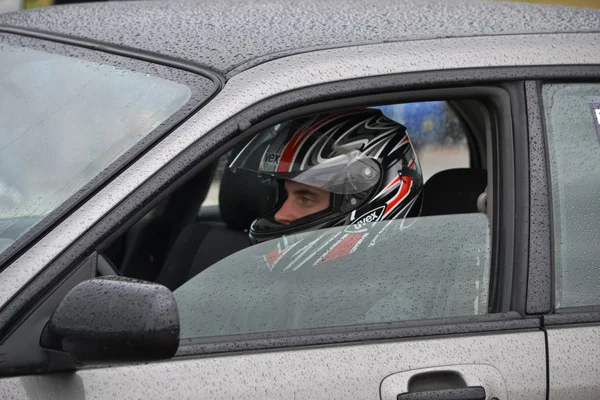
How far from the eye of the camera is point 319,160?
2.40m

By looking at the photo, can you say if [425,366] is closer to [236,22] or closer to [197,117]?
[197,117]

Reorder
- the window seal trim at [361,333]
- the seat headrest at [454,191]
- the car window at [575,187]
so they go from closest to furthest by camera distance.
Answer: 1. the window seal trim at [361,333]
2. the car window at [575,187]
3. the seat headrest at [454,191]

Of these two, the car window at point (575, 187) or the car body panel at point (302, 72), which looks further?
the car window at point (575, 187)

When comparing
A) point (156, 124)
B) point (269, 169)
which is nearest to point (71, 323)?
point (156, 124)

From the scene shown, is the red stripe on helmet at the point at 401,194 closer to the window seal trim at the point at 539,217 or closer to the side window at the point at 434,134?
the side window at the point at 434,134

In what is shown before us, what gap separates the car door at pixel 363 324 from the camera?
1.79 m

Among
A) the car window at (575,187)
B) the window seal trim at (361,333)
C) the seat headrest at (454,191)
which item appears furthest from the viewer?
the seat headrest at (454,191)

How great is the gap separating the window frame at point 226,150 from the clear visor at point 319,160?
297mm

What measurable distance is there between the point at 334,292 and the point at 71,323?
63 cm

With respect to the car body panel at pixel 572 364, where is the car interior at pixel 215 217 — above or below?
above

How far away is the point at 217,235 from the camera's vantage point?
2.93 meters

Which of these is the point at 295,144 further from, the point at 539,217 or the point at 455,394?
the point at 455,394

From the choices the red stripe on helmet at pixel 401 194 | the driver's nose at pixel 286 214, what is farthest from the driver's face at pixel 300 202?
the red stripe on helmet at pixel 401 194

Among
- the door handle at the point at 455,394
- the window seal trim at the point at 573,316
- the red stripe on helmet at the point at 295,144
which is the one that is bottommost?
the door handle at the point at 455,394
